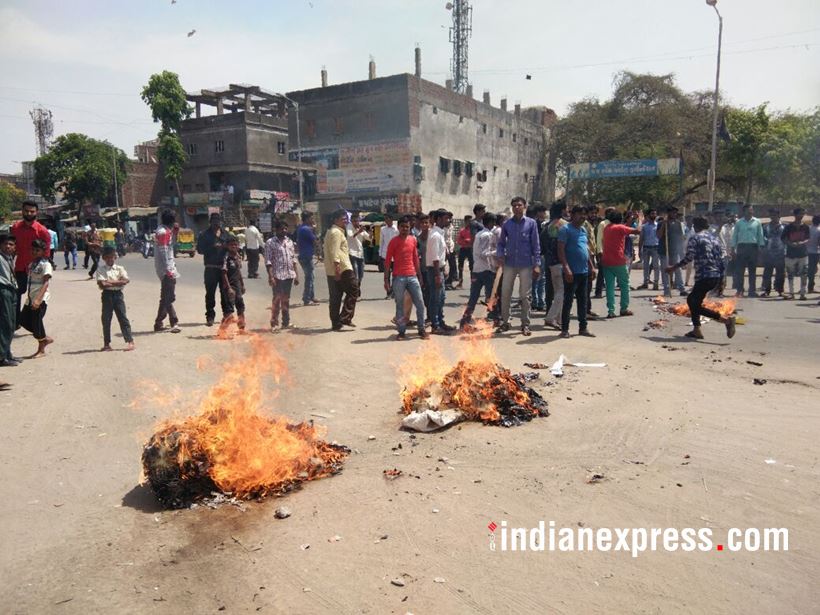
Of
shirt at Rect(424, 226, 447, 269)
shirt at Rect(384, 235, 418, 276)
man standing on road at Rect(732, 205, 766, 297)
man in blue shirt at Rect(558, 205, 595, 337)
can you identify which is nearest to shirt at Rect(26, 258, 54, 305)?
shirt at Rect(384, 235, 418, 276)

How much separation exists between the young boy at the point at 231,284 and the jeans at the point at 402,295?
262 cm

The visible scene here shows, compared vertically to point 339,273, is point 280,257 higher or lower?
higher

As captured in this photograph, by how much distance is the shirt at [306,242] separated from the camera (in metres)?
12.0

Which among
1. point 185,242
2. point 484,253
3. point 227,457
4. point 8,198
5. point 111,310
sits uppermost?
point 8,198

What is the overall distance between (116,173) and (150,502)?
51.9m

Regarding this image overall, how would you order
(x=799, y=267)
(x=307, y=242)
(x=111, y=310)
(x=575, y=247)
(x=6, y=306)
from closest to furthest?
1. (x=6, y=306)
2. (x=111, y=310)
3. (x=575, y=247)
4. (x=307, y=242)
5. (x=799, y=267)

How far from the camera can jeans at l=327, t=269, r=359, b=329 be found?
944 centimetres

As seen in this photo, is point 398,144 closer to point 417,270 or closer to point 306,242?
point 306,242

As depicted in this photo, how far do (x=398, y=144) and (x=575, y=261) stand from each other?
27570 millimetres

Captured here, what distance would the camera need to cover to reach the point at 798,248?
1241cm

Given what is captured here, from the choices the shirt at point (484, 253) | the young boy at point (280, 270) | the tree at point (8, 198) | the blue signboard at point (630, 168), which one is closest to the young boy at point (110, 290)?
the young boy at point (280, 270)

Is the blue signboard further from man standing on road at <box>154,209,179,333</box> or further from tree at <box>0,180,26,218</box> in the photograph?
tree at <box>0,180,26,218</box>

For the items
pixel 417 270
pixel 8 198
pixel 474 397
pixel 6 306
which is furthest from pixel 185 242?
pixel 8 198

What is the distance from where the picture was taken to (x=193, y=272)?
21.9m
